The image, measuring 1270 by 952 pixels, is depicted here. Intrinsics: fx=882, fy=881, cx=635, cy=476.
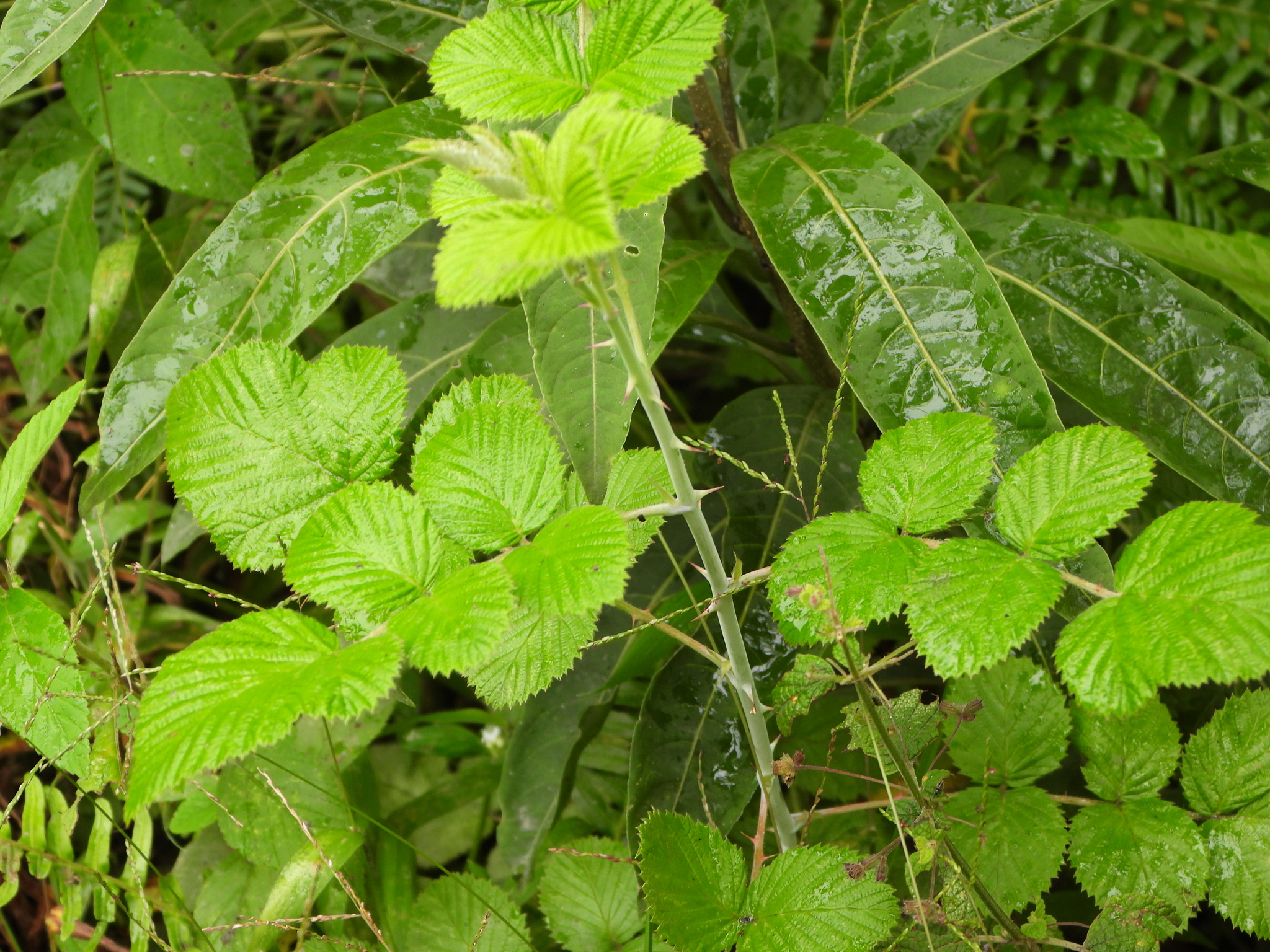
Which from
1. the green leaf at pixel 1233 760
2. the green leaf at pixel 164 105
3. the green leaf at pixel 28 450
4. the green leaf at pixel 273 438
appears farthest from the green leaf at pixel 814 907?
the green leaf at pixel 164 105

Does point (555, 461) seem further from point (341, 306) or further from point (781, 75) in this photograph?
point (341, 306)

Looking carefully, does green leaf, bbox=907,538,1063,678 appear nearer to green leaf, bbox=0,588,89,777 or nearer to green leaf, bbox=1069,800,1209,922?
green leaf, bbox=1069,800,1209,922

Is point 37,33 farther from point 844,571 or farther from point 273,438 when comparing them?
point 844,571

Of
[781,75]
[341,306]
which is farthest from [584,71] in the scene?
[341,306]

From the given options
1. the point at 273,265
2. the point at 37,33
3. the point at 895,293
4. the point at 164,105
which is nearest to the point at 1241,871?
the point at 895,293

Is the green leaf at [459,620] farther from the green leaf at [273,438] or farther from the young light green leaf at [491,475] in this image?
the green leaf at [273,438]

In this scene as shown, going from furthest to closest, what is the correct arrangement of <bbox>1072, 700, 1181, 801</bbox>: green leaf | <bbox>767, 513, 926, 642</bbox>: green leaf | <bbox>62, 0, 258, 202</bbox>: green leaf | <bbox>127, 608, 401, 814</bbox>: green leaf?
<bbox>62, 0, 258, 202</bbox>: green leaf, <bbox>1072, 700, 1181, 801</bbox>: green leaf, <bbox>767, 513, 926, 642</bbox>: green leaf, <bbox>127, 608, 401, 814</bbox>: green leaf

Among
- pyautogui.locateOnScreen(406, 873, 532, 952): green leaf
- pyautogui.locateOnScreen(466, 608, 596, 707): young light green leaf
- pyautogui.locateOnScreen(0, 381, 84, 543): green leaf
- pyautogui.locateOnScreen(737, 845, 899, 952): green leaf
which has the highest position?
pyautogui.locateOnScreen(0, 381, 84, 543): green leaf

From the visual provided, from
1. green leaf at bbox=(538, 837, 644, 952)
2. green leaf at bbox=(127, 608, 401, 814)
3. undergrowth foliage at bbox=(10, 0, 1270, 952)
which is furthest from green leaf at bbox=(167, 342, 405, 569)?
green leaf at bbox=(538, 837, 644, 952)
